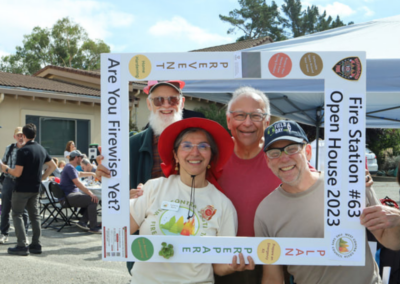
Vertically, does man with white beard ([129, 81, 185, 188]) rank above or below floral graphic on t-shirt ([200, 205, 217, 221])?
above

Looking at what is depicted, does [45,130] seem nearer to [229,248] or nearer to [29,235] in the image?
[29,235]

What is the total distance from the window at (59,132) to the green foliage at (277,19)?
32473 mm

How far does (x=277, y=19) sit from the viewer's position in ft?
Answer: 155

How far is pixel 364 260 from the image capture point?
196 centimetres

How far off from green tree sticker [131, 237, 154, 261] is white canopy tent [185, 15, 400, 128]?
1.53 m

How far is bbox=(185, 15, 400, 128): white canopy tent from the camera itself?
10.6ft

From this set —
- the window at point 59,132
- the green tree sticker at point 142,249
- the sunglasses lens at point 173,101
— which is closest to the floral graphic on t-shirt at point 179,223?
the green tree sticker at point 142,249

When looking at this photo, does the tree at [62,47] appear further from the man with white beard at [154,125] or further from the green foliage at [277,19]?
the man with white beard at [154,125]

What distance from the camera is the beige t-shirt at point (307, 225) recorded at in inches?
→ 82.6

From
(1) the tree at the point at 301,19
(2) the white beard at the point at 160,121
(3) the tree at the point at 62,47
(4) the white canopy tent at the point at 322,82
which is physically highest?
(1) the tree at the point at 301,19

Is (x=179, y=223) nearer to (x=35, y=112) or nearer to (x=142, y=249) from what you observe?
(x=142, y=249)

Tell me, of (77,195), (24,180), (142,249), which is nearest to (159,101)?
(142,249)

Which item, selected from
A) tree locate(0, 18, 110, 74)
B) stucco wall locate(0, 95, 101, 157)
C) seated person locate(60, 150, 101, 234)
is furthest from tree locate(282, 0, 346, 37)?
seated person locate(60, 150, 101, 234)

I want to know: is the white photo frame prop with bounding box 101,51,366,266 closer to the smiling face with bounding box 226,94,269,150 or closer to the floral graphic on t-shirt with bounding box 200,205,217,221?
the floral graphic on t-shirt with bounding box 200,205,217,221
